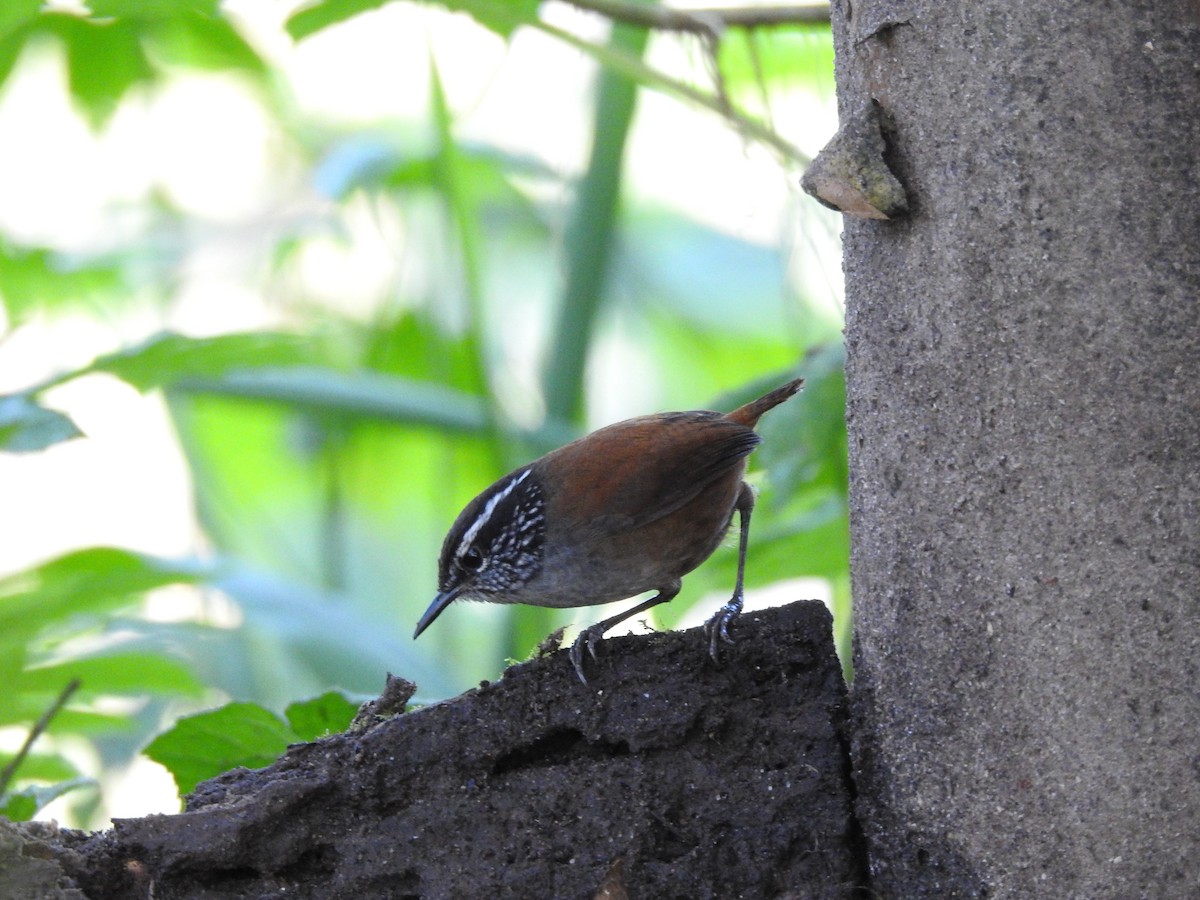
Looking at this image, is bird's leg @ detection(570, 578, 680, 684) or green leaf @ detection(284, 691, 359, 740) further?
green leaf @ detection(284, 691, 359, 740)

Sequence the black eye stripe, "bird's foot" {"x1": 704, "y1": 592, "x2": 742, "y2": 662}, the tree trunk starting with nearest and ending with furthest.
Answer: the tree trunk → "bird's foot" {"x1": 704, "y1": 592, "x2": 742, "y2": 662} → the black eye stripe

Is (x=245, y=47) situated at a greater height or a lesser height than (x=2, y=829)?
greater

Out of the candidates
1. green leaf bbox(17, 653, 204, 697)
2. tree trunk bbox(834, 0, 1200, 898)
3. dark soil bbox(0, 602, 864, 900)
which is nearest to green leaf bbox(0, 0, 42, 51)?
green leaf bbox(17, 653, 204, 697)

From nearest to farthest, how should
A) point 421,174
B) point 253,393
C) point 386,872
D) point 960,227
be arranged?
point 960,227, point 386,872, point 253,393, point 421,174

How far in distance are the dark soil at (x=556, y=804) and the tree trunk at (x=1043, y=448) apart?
193mm

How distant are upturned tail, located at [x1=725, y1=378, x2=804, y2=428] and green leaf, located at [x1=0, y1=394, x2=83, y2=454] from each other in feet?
5.09

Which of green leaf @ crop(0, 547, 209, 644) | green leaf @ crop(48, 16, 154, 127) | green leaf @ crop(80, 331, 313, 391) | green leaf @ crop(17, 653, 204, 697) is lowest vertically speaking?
green leaf @ crop(17, 653, 204, 697)

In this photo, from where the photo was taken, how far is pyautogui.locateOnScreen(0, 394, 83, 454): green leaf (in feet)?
7.50

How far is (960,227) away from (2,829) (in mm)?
1750

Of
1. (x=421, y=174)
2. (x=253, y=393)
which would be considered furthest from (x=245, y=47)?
(x=253, y=393)

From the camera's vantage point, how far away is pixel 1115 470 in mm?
1858

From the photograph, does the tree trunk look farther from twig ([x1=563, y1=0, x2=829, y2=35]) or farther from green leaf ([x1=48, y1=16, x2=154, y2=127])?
green leaf ([x1=48, y1=16, x2=154, y2=127])

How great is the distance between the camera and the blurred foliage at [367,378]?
2684mm

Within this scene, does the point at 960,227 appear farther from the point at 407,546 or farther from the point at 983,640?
the point at 407,546
